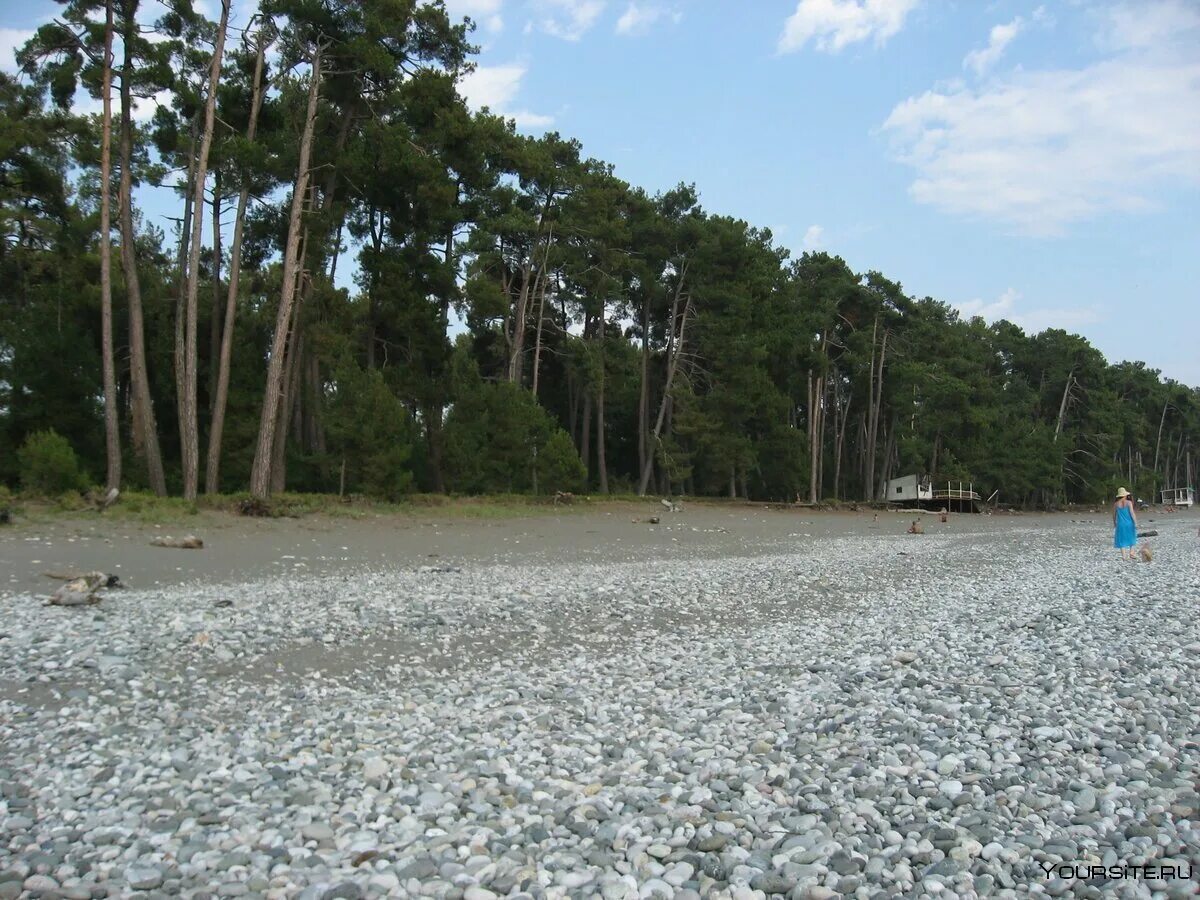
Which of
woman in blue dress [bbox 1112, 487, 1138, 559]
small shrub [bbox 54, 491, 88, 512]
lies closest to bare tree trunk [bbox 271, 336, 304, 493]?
small shrub [bbox 54, 491, 88, 512]

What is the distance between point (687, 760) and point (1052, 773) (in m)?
2.19

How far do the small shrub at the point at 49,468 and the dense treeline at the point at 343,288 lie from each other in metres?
1.73

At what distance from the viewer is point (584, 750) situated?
549 centimetres

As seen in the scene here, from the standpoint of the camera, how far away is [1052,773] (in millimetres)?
4887

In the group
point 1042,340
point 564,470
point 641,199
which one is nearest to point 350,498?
point 564,470

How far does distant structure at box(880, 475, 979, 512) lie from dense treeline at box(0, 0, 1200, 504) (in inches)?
461

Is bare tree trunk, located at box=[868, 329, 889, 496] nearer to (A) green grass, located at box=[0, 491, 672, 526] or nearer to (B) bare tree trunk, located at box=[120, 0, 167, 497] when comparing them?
(A) green grass, located at box=[0, 491, 672, 526]

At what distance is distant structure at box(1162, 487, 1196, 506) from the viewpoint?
9319 cm

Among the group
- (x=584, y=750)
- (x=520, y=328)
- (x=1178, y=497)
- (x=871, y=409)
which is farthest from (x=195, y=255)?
(x=1178, y=497)

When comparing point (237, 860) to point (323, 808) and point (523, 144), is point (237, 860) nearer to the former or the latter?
point (323, 808)

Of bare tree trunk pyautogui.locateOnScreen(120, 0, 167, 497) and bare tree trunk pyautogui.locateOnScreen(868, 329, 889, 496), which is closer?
bare tree trunk pyautogui.locateOnScreen(120, 0, 167, 497)

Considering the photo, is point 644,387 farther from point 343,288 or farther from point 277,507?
point 277,507

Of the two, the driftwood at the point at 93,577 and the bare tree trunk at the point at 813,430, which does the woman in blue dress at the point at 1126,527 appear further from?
the bare tree trunk at the point at 813,430

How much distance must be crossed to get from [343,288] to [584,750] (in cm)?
2515
